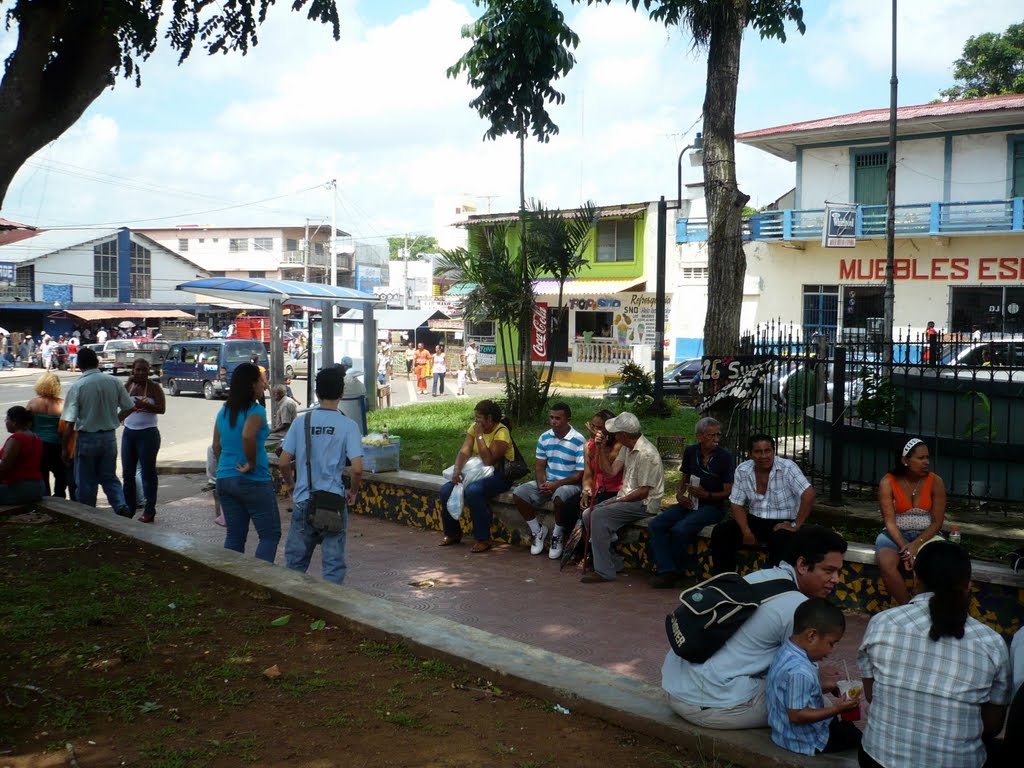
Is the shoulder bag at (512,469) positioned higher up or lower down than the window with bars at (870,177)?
lower down

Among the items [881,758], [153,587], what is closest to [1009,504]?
[881,758]

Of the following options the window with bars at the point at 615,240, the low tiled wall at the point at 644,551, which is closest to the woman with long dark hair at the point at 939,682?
the low tiled wall at the point at 644,551

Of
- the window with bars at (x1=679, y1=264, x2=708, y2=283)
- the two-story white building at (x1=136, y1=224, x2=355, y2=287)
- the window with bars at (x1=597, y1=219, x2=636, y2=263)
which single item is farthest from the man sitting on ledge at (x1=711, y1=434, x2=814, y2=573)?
the two-story white building at (x1=136, y1=224, x2=355, y2=287)

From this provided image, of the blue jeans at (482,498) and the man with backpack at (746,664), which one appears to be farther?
the blue jeans at (482,498)

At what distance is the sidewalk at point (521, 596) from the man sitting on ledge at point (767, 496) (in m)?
0.77

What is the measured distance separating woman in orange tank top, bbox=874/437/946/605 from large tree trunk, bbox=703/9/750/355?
4233 mm

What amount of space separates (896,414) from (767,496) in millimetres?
2331

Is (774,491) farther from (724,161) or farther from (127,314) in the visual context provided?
(127,314)

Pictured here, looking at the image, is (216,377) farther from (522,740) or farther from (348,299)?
(522,740)

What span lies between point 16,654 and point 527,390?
977 centimetres

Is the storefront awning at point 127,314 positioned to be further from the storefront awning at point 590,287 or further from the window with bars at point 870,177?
the window with bars at point 870,177

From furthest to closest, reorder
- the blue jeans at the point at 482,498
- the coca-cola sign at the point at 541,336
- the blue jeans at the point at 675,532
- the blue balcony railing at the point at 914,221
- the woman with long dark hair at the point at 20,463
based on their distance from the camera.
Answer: the coca-cola sign at the point at 541,336
the blue balcony railing at the point at 914,221
the blue jeans at the point at 482,498
the woman with long dark hair at the point at 20,463
the blue jeans at the point at 675,532

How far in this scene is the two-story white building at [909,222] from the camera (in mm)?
24156

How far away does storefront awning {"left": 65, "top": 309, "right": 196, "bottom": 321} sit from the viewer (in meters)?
49.1
